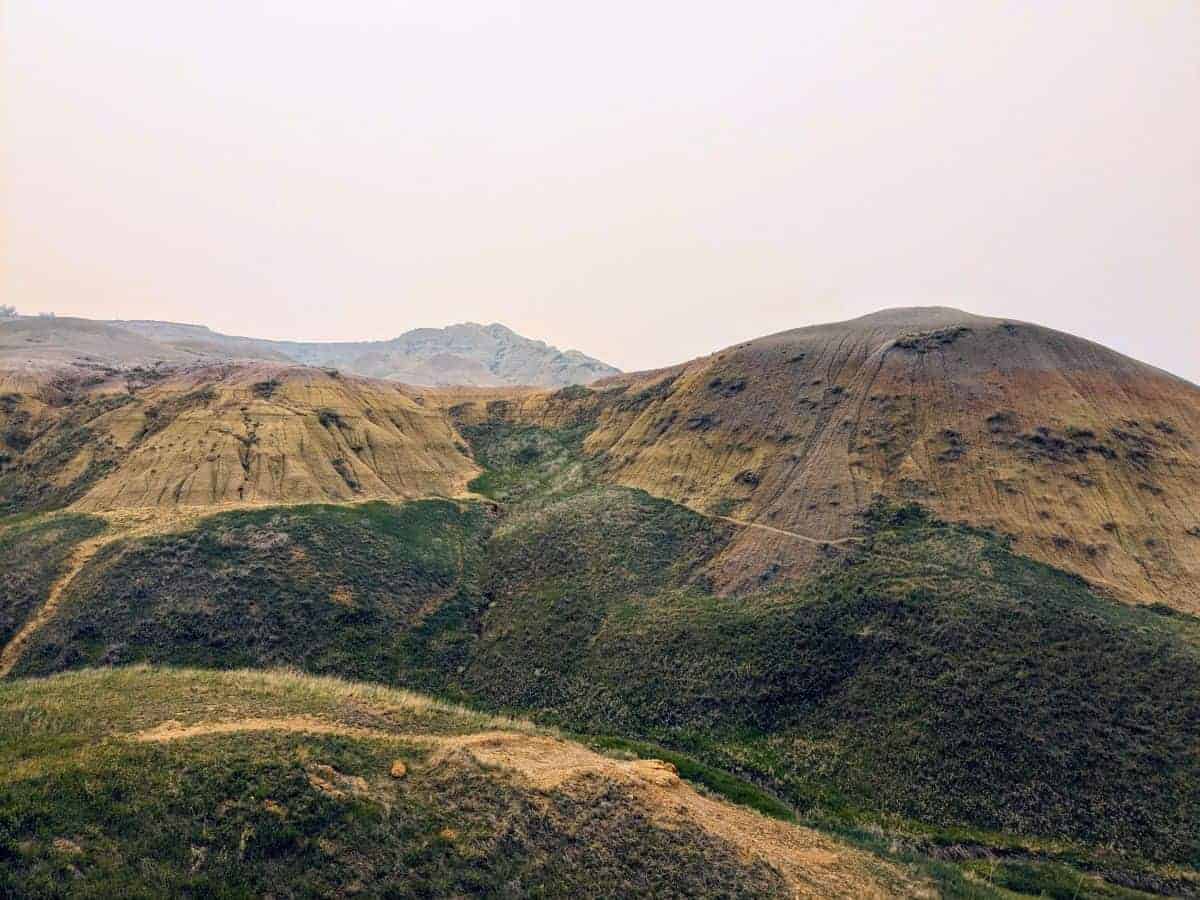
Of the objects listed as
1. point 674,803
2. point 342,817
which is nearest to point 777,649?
point 674,803

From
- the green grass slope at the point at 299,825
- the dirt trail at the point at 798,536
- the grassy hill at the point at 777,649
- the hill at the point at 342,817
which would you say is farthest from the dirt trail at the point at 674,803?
the dirt trail at the point at 798,536

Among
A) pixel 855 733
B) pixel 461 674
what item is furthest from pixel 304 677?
pixel 855 733

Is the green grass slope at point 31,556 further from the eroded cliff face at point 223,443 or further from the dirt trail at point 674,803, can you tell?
the dirt trail at point 674,803

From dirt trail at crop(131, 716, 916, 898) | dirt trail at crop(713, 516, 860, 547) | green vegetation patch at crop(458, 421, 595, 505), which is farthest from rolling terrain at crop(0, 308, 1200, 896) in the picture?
green vegetation patch at crop(458, 421, 595, 505)

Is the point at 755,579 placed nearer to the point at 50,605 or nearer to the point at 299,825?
the point at 299,825

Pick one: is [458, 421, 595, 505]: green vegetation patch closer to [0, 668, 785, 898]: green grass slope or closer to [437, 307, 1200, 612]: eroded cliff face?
[437, 307, 1200, 612]: eroded cliff face

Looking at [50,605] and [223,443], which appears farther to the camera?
[223,443]

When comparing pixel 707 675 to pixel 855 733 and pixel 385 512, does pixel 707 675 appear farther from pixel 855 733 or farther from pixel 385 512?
pixel 385 512
